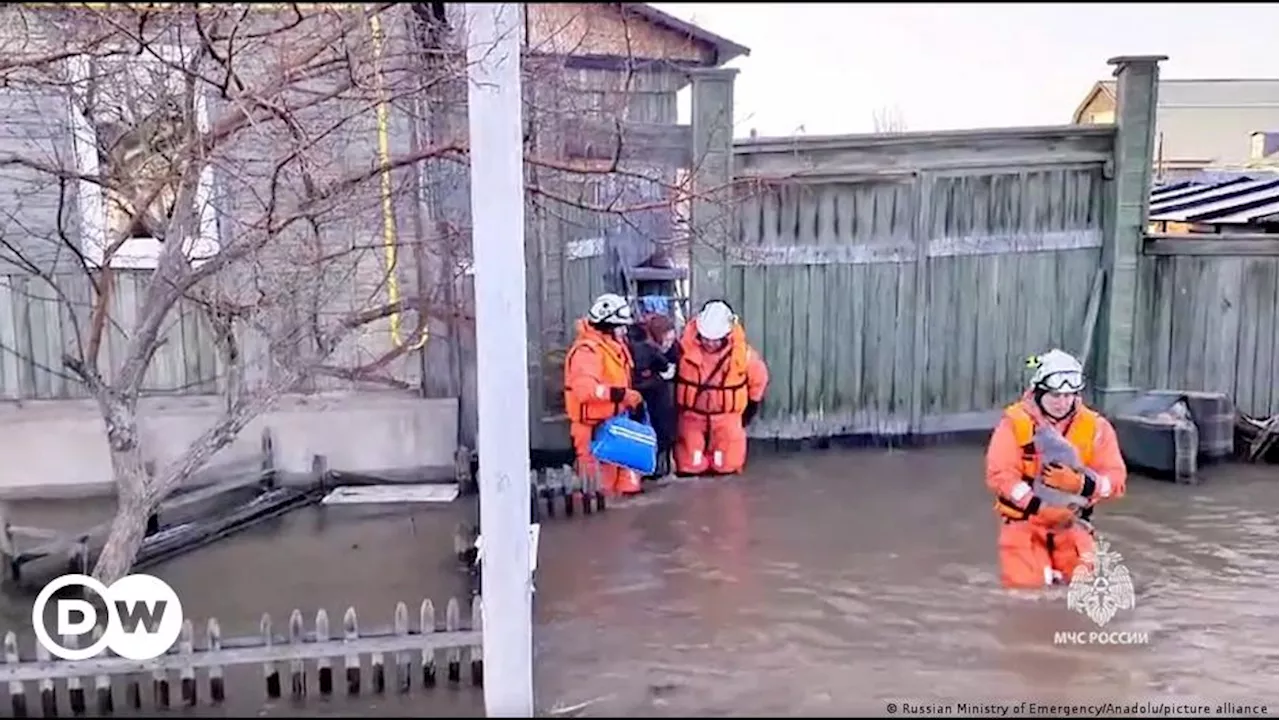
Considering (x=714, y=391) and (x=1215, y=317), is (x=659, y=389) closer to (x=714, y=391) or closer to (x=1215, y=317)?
(x=714, y=391)

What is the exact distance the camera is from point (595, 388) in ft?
23.3

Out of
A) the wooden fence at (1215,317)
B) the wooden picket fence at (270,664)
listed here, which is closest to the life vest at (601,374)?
the wooden picket fence at (270,664)

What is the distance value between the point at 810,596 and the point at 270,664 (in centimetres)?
247

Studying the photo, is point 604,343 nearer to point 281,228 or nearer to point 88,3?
point 281,228

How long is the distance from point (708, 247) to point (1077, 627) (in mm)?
3894

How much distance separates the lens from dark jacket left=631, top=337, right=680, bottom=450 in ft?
25.0

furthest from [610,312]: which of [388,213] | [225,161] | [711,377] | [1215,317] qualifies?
[1215,317]

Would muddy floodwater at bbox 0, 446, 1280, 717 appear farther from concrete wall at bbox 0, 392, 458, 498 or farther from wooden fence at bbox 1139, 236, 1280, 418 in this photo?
wooden fence at bbox 1139, 236, 1280, 418

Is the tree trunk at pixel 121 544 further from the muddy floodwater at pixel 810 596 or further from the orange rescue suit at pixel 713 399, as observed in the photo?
the orange rescue suit at pixel 713 399

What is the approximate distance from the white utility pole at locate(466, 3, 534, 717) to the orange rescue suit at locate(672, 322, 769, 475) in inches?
152

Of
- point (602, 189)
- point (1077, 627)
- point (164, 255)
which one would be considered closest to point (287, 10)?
point (164, 255)

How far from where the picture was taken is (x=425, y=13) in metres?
4.96
